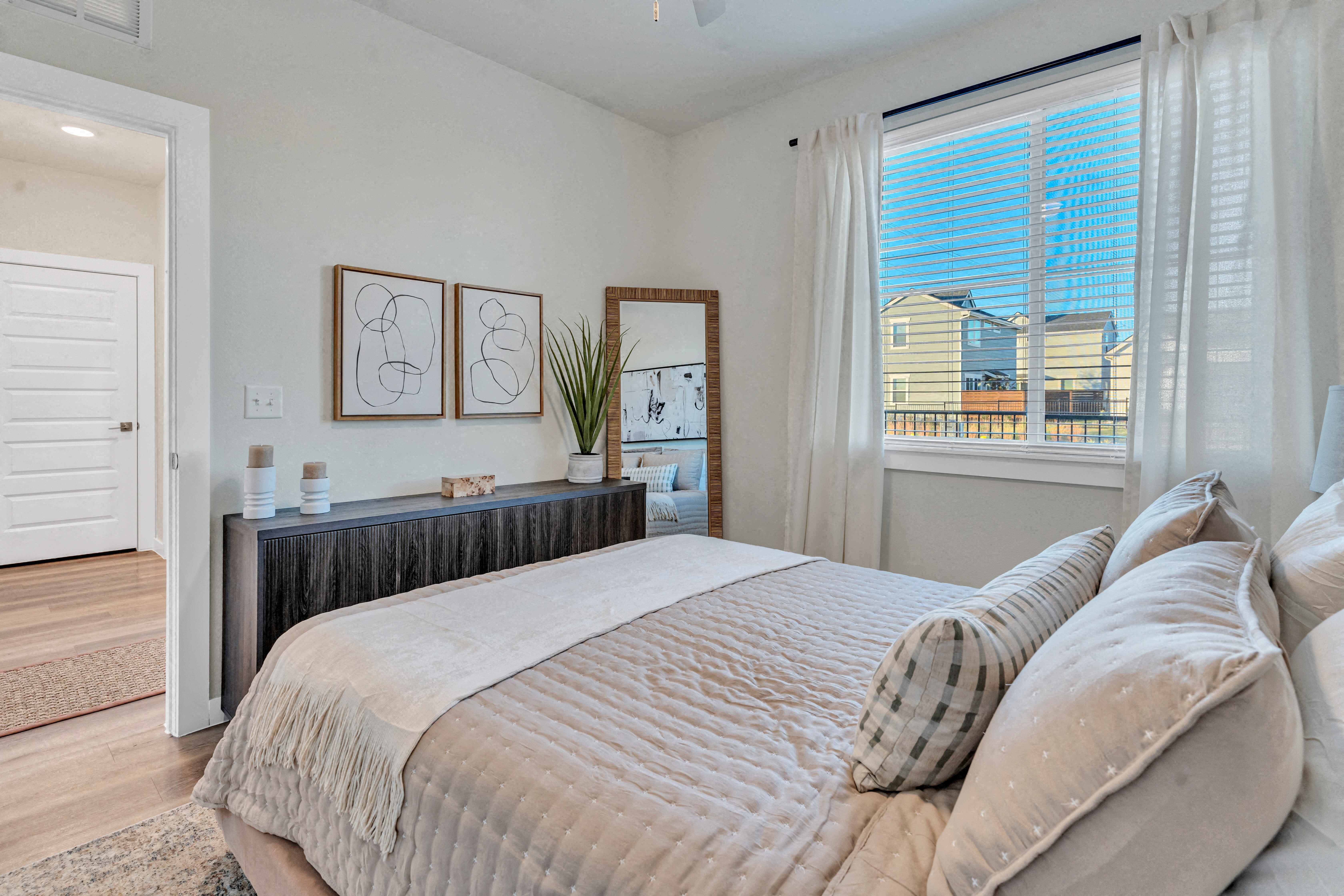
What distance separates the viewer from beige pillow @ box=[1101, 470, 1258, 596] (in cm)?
121

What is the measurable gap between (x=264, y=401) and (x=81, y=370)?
3513 millimetres

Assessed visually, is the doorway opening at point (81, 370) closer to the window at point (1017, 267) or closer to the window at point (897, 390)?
the window at point (897, 390)

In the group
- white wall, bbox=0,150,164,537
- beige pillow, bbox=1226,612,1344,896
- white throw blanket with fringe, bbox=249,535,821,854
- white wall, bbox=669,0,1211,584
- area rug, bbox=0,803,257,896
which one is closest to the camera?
beige pillow, bbox=1226,612,1344,896

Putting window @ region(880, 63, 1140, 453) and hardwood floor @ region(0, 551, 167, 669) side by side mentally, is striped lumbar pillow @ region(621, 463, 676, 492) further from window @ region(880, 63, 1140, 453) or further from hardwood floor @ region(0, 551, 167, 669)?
hardwood floor @ region(0, 551, 167, 669)

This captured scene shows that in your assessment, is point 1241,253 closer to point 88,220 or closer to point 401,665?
point 401,665

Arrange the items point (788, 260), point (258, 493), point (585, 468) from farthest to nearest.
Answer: point (788, 260)
point (585, 468)
point (258, 493)

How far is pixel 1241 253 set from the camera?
87.7 inches

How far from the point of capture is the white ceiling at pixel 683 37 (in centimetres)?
274

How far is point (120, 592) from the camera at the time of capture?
13.1ft

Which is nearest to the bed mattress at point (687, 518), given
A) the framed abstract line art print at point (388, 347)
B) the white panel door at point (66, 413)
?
the framed abstract line art print at point (388, 347)

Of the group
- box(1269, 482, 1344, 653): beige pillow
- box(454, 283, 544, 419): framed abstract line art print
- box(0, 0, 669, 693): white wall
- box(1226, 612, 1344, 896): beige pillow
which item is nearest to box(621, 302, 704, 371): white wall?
box(0, 0, 669, 693): white wall

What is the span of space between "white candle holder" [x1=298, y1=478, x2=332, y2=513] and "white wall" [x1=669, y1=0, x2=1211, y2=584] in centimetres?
210

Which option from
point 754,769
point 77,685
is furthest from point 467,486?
point 754,769

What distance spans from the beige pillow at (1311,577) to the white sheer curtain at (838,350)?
201 cm
